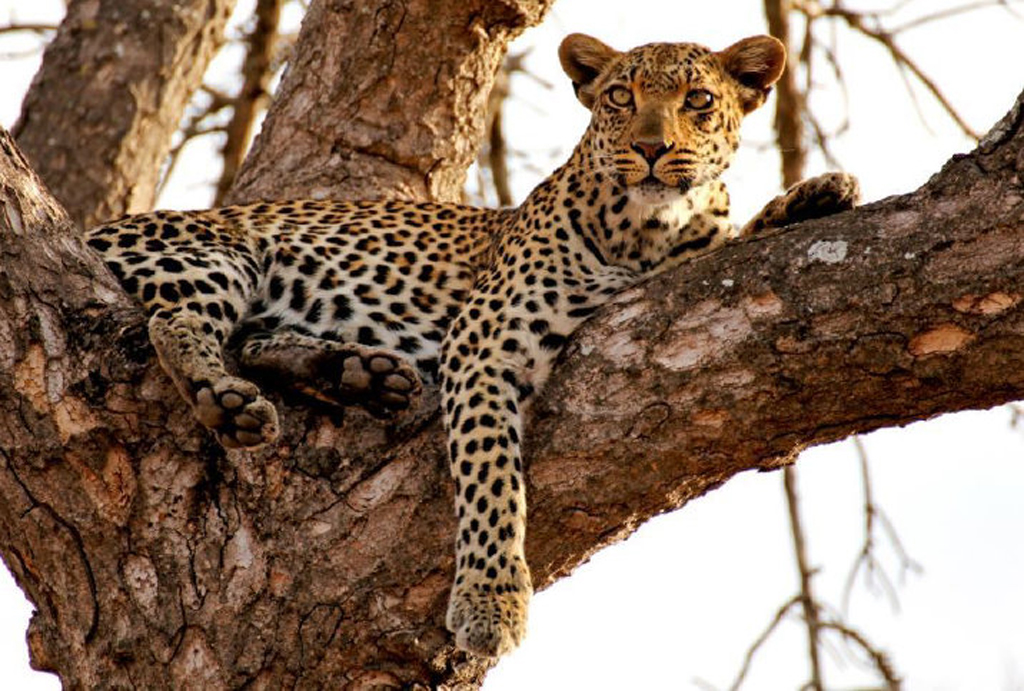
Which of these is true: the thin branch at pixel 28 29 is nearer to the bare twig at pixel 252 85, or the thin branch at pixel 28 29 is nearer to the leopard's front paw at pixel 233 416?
the bare twig at pixel 252 85

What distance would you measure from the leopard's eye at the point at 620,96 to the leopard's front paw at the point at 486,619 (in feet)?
8.16

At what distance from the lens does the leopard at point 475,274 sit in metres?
5.02

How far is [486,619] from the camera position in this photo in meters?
4.84

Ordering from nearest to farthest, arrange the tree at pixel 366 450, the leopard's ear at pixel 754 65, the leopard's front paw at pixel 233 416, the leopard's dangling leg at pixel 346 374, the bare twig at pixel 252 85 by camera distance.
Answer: the tree at pixel 366 450
the leopard's front paw at pixel 233 416
the leopard's dangling leg at pixel 346 374
the leopard's ear at pixel 754 65
the bare twig at pixel 252 85

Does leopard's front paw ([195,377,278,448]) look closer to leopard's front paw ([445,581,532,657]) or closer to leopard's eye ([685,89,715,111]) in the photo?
leopard's front paw ([445,581,532,657])

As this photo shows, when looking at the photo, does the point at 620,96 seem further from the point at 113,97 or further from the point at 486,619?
the point at 113,97

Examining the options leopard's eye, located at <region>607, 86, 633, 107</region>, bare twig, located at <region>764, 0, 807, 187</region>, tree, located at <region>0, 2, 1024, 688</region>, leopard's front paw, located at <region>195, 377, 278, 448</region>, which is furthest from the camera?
bare twig, located at <region>764, 0, 807, 187</region>

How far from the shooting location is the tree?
4684 mm

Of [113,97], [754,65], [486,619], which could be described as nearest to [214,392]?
[486,619]

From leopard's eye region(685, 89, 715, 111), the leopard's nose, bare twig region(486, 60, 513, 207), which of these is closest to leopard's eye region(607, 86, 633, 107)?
leopard's eye region(685, 89, 715, 111)

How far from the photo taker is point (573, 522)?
16.5 feet

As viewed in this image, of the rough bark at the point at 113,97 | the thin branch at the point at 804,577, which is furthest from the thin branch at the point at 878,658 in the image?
the rough bark at the point at 113,97

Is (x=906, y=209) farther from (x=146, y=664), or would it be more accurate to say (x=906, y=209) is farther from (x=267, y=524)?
(x=146, y=664)

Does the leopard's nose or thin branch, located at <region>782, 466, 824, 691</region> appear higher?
the leopard's nose
